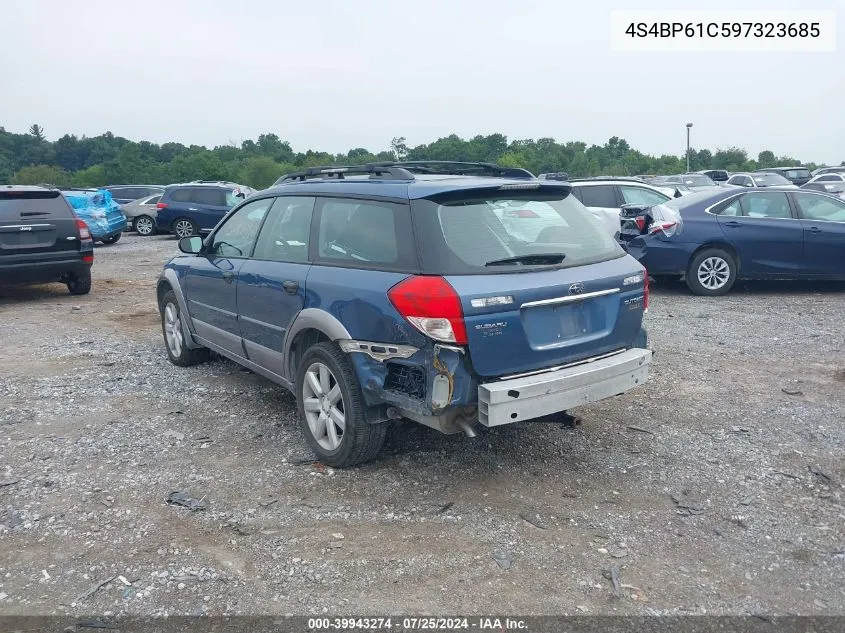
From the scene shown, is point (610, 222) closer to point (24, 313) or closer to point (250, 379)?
point (250, 379)

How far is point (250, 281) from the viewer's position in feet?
17.3

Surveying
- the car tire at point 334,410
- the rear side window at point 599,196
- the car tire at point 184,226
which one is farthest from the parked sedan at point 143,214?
the car tire at point 334,410

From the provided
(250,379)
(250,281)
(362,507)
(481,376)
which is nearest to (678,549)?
(481,376)

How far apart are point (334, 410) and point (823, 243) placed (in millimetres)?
8348

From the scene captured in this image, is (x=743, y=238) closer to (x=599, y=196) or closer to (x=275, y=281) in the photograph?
(x=599, y=196)

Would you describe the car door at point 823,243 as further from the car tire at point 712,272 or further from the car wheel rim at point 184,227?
the car wheel rim at point 184,227

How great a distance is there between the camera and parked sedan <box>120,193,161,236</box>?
916 inches

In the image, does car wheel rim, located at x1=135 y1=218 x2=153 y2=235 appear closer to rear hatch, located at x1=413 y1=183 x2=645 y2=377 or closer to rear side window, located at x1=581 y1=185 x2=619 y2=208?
rear side window, located at x1=581 y1=185 x2=619 y2=208

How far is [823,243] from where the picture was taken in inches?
395

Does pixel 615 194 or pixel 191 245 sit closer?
pixel 191 245

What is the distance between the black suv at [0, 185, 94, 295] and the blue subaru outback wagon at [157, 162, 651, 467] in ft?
21.2

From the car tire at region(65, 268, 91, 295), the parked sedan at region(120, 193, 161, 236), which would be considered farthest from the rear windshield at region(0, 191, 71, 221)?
the parked sedan at region(120, 193, 161, 236)

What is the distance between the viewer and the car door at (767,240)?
1009 cm

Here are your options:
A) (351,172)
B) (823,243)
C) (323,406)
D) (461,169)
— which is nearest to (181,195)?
(823,243)
